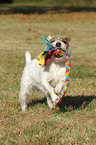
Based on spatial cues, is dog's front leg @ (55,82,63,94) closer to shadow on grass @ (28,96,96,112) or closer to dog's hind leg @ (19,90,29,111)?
shadow on grass @ (28,96,96,112)

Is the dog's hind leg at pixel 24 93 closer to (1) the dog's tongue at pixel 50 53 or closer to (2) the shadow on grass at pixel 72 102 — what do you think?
(2) the shadow on grass at pixel 72 102

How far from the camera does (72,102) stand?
16.9 ft

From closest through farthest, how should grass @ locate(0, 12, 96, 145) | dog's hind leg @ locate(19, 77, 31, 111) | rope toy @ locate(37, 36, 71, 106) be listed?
grass @ locate(0, 12, 96, 145) → rope toy @ locate(37, 36, 71, 106) → dog's hind leg @ locate(19, 77, 31, 111)

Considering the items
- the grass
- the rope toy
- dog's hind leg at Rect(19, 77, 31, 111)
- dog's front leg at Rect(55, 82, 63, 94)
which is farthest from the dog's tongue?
the grass

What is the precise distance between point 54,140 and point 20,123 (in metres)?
0.70

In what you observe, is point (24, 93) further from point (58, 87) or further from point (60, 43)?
point (60, 43)

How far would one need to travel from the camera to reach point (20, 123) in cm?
400

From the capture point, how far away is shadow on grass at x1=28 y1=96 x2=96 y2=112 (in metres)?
4.79

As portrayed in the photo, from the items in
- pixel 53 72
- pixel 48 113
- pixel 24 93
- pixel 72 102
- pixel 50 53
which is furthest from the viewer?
pixel 72 102

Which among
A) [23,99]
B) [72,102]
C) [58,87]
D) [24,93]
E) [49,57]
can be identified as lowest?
[72,102]

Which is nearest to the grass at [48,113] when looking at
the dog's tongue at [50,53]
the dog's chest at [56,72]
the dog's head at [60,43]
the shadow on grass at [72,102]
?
the shadow on grass at [72,102]

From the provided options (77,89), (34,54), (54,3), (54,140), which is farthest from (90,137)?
(54,3)

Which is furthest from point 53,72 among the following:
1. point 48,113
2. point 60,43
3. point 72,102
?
point 72,102

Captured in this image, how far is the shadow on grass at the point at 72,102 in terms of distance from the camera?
4.79 m
